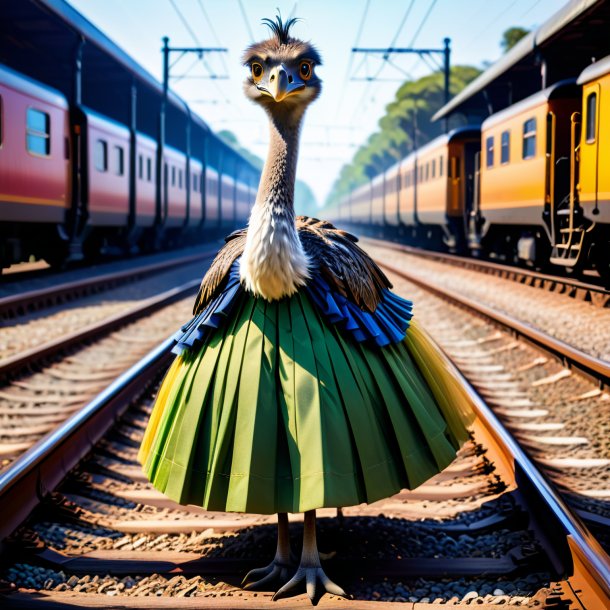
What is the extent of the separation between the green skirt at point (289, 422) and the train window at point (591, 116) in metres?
8.72

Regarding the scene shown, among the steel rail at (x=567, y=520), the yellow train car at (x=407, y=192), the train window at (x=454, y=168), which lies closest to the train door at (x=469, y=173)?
the train window at (x=454, y=168)

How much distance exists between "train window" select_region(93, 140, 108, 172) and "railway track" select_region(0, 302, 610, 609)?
13388 mm

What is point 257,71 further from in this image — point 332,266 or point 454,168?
point 454,168

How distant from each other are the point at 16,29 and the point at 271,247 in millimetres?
17248

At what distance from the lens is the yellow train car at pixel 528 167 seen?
1270 centimetres

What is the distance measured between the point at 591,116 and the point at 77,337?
23.9 feet

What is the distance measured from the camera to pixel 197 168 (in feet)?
104

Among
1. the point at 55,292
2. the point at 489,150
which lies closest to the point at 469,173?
the point at 489,150

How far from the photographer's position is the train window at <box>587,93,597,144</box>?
33.9 feet

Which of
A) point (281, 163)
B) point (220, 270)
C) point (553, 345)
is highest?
point (281, 163)

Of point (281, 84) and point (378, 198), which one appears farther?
point (378, 198)

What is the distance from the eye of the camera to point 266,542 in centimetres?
316

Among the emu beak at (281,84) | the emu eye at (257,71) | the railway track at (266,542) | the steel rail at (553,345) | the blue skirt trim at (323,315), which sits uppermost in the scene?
the emu eye at (257,71)

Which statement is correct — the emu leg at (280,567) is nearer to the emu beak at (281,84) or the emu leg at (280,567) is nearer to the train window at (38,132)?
the emu beak at (281,84)
